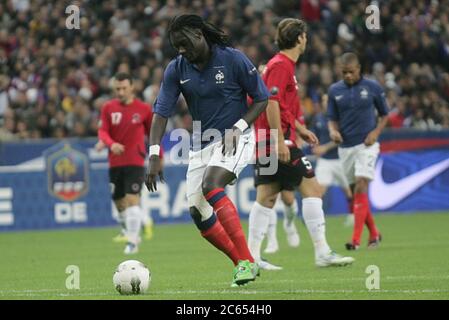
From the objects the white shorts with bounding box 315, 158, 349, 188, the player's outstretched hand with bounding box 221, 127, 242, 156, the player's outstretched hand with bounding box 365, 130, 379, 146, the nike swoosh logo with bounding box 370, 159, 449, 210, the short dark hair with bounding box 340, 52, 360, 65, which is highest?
the short dark hair with bounding box 340, 52, 360, 65

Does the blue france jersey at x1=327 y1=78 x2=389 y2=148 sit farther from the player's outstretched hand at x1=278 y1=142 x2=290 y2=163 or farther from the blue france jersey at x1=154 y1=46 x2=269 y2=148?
the blue france jersey at x1=154 y1=46 x2=269 y2=148

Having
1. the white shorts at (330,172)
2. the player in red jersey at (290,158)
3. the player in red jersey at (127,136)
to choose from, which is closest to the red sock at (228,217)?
the player in red jersey at (290,158)

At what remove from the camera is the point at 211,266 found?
1277 cm

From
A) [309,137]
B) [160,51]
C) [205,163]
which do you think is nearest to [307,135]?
[309,137]

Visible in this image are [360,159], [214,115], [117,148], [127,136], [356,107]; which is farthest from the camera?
[127,136]

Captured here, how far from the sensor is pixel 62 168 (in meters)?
21.4

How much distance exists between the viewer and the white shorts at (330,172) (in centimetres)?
2091

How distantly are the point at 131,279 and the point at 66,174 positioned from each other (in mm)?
12216

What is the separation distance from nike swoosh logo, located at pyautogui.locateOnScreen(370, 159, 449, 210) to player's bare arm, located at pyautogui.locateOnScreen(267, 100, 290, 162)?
11.7 meters

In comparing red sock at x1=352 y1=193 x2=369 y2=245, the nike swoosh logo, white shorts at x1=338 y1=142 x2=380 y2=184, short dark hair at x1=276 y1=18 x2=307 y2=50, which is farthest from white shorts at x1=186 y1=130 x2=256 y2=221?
the nike swoosh logo

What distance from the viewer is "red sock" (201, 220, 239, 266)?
9969 millimetres

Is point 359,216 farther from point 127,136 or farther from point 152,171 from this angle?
point 152,171
